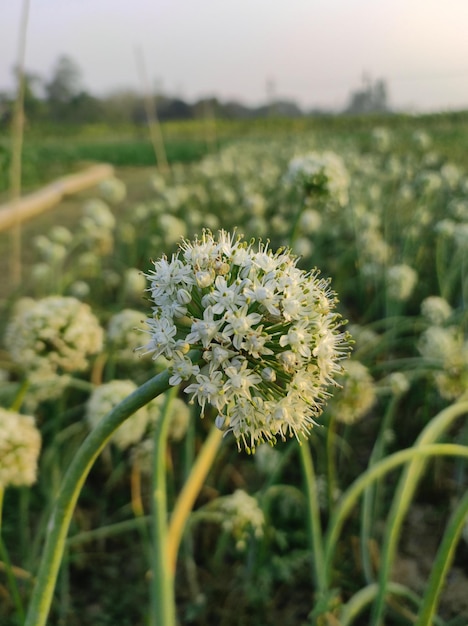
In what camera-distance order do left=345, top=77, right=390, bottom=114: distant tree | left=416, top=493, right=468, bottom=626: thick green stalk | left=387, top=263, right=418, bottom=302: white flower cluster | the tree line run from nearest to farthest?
left=416, top=493, right=468, bottom=626: thick green stalk → left=387, top=263, right=418, bottom=302: white flower cluster → left=345, top=77, right=390, bottom=114: distant tree → the tree line

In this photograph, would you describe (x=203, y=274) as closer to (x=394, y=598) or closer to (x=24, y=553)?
(x=394, y=598)

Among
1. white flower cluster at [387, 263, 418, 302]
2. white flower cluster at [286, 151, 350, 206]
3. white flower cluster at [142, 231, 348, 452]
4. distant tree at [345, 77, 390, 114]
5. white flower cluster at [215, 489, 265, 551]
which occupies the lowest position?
white flower cluster at [215, 489, 265, 551]

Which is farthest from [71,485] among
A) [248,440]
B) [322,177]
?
[248,440]

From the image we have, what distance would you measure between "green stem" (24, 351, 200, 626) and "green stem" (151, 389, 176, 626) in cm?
21

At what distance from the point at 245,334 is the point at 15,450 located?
87 centimetres

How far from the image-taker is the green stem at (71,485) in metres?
0.98

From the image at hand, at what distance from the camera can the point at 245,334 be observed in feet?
3.10

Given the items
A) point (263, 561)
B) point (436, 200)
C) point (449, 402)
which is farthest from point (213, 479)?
point (436, 200)

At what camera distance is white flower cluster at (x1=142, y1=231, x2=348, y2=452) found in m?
0.94

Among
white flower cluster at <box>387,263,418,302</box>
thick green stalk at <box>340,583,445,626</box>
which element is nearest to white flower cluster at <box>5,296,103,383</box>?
thick green stalk at <box>340,583,445,626</box>

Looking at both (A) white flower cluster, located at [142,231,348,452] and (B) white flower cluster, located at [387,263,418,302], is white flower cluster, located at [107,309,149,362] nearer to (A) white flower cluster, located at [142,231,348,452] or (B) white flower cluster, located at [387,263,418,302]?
(A) white flower cluster, located at [142,231,348,452]

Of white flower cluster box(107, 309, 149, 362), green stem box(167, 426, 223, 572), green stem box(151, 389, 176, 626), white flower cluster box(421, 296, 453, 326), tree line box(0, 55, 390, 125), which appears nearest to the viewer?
green stem box(151, 389, 176, 626)

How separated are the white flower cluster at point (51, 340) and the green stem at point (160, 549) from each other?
43 cm

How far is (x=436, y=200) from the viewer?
16.6 ft
